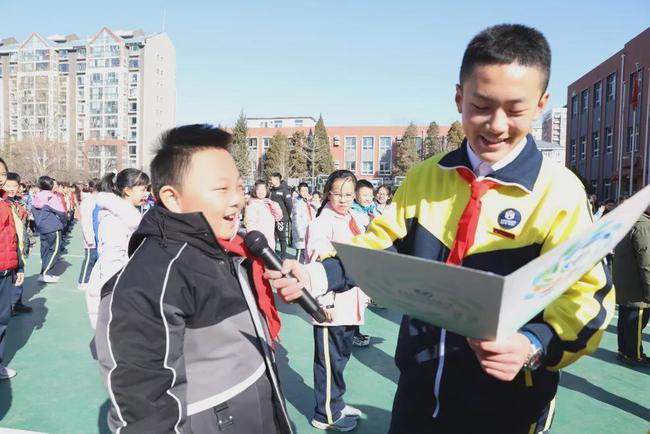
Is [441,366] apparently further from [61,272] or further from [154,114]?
[154,114]

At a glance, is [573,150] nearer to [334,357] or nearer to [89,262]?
[89,262]

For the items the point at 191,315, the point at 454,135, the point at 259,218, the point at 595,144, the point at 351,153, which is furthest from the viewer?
the point at 351,153

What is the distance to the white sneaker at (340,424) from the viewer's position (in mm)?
3418

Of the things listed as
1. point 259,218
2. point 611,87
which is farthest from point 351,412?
point 611,87

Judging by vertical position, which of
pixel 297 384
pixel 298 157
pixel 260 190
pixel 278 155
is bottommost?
pixel 297 384

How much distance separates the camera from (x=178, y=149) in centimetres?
175

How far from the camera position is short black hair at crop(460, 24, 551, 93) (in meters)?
1.27

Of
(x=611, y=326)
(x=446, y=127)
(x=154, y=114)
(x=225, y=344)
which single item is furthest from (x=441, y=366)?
(x=154, y=114)

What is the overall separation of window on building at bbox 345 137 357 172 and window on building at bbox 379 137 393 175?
9.44ft

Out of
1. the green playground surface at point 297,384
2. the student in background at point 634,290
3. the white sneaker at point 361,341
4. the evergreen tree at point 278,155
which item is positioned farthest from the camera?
the evergreen tree at point 278,155

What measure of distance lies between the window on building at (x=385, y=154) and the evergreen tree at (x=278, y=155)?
1064 cm

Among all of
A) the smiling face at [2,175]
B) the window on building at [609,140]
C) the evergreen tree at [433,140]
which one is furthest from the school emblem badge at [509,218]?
the evergreen tree at [433,140]

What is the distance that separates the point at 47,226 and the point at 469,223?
8.93 m

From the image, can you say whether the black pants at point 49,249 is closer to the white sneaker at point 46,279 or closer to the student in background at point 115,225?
the white sneaker at point 46,279
